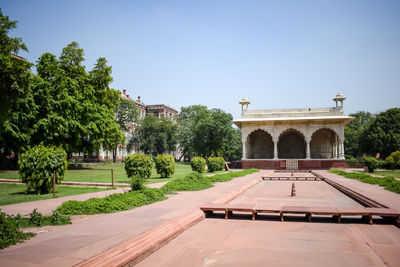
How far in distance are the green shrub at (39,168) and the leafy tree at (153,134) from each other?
47.0m

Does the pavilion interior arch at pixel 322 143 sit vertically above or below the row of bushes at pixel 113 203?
above

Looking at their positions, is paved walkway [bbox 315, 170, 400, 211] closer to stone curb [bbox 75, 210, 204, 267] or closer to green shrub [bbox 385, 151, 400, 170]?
stone curb [bbox 75, 210, 204, 267]

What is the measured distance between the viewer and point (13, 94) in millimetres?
20891

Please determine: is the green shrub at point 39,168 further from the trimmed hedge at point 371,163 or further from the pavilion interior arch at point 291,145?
the pavilion interior arch at point 291,145

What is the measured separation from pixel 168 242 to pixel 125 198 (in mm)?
3809

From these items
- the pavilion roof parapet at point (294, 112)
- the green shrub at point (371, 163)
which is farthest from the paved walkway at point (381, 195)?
the pavilion roof parapet at point (294, 112)

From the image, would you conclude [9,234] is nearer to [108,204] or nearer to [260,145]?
[108,204]

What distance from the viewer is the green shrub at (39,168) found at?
37.7ft

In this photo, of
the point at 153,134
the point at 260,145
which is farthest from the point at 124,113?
the point at 260,145

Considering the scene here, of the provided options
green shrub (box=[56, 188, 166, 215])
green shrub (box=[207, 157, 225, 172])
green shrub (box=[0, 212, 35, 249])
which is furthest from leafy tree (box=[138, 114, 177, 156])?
green shrub (box=[0, 212, 35, 249])

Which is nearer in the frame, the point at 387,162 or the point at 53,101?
the point at 53,101

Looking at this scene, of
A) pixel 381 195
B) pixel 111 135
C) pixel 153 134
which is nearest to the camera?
pixel 381 195

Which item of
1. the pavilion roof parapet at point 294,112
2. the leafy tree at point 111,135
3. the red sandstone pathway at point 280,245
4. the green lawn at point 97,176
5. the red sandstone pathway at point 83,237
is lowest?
the green lawn at point 97,176

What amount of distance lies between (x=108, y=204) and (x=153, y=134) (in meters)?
52.5
